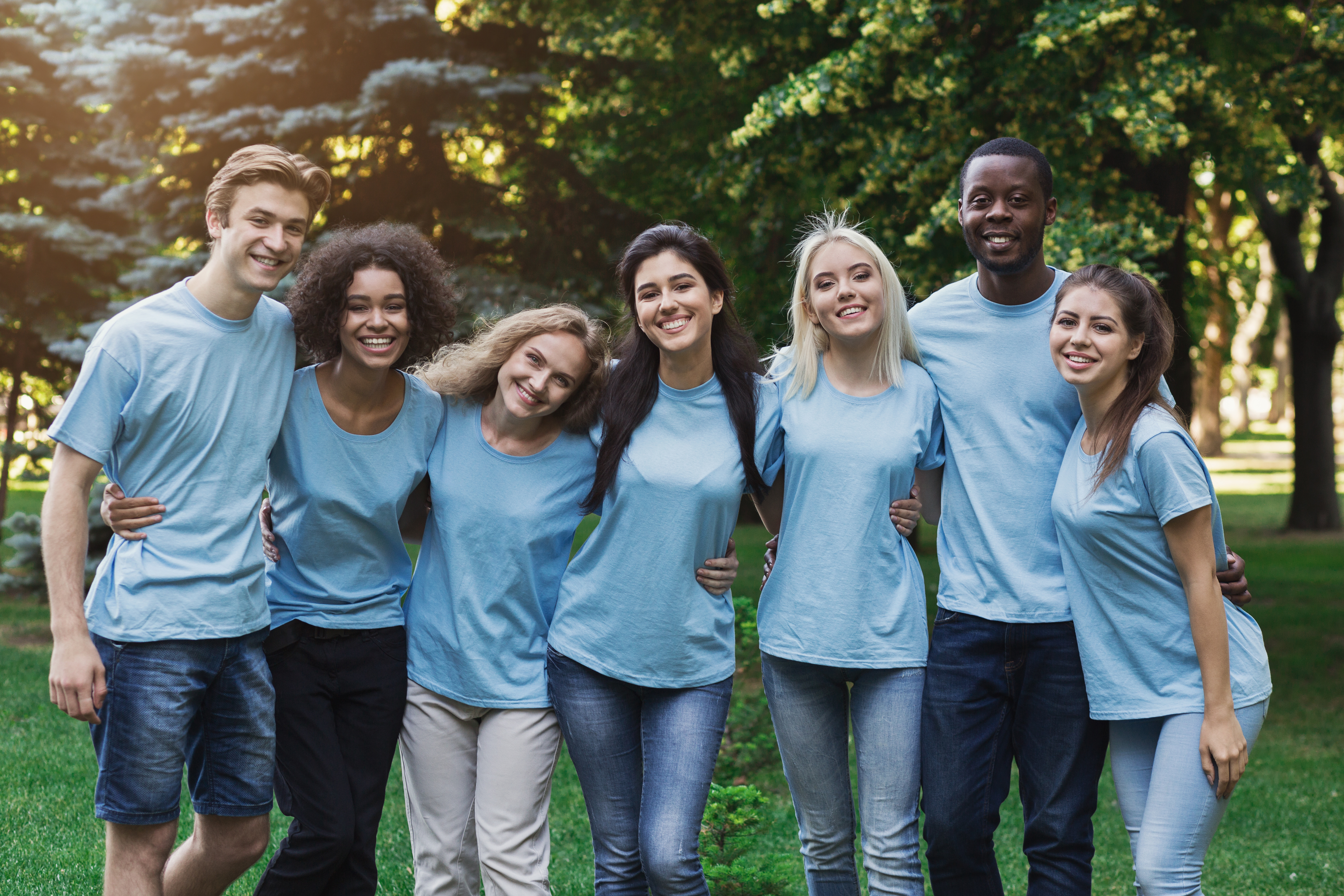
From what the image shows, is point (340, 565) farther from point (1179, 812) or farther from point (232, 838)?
point (1179, 812)

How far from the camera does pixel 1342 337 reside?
680 inches

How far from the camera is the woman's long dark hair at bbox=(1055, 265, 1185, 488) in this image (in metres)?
3.13

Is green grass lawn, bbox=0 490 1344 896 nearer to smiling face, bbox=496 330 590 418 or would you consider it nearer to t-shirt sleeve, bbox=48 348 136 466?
smiling face, bbox=496 330 590 418

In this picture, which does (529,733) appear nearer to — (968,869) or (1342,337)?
(968,869)

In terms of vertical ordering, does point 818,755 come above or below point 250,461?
below

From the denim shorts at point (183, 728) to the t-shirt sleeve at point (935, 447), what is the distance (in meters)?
2.05

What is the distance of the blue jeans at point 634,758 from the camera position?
3301 mm

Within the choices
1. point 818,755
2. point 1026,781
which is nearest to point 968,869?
point 1026,781

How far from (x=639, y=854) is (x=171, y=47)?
10.7 metres

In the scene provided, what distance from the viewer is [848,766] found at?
3.50m

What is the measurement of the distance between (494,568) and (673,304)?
0.95 metres

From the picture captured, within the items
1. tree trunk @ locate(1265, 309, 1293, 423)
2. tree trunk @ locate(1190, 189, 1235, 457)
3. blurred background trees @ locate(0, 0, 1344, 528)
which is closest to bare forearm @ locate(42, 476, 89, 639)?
blurred background trees @ locate(0, 0, 1344, 528)

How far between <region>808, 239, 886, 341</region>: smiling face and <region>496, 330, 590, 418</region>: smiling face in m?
0.76

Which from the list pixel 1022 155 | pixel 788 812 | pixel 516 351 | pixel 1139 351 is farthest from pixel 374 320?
pixel 788 812
